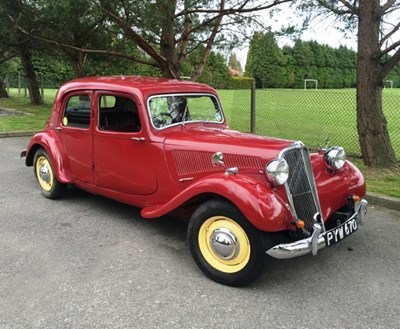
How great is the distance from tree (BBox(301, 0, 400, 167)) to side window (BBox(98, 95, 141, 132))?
3839 millimetres

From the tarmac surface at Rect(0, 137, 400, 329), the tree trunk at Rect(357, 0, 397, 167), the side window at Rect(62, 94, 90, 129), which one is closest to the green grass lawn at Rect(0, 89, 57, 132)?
the side window at Rect(62, 94, 90, 129)

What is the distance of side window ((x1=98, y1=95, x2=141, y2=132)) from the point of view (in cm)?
456

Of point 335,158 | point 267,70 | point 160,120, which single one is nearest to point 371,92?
point 335,158

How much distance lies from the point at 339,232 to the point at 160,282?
1.52 metres

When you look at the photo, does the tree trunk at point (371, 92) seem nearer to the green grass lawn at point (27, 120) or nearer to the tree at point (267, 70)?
the green grass lawn at point (27, 120)

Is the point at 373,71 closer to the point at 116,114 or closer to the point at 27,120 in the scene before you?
the point at 116,114

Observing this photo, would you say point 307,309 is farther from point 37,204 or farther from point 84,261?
point 37,204

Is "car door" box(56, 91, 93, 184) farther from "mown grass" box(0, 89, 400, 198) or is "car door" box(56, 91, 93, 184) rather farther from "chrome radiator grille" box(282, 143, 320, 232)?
"mown grass" box(0, 89, 400, 198)

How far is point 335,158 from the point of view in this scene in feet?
13.3

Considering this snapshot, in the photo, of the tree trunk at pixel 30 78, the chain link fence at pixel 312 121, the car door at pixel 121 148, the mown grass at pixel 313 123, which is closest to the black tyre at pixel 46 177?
the car door at pixel 121 148

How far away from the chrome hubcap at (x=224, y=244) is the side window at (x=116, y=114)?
1698mm

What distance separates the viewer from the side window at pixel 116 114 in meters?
4.56

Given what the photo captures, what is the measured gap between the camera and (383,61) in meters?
6.51

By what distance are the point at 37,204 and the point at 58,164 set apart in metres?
0.58
